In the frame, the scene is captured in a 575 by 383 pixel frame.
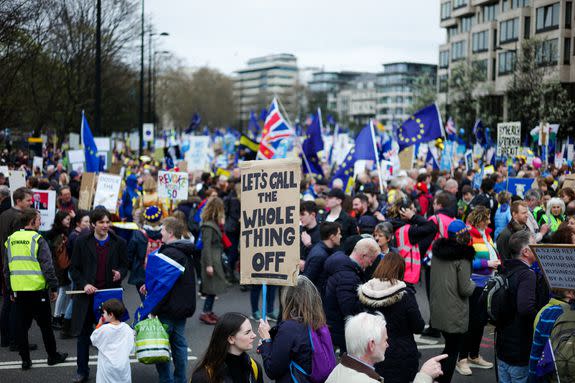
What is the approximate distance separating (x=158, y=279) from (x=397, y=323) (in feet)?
8.06

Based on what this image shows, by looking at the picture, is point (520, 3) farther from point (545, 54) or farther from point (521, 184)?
point (521, 184)

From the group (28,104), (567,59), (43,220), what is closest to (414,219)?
(43,220)

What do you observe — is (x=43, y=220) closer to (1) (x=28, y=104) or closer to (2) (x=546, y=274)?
(2) (x=546, y=274)

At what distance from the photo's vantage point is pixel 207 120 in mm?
139000

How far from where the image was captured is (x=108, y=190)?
1340 cm

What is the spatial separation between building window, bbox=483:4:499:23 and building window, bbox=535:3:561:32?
13603 millimetres

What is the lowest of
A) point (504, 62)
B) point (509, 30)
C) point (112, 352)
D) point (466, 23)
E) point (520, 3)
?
point (112, 352)

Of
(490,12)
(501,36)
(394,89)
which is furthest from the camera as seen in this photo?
(394,89)

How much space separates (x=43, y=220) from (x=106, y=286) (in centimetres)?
360

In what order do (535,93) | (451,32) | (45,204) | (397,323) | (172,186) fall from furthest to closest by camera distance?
(451,32), (535,93), (172,186), (45,204), (397,323)

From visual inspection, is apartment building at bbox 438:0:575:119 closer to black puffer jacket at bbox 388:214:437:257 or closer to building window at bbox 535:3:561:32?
building window at bbox 535:3:561:32

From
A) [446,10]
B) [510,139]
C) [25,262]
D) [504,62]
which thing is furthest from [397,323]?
[446,10]

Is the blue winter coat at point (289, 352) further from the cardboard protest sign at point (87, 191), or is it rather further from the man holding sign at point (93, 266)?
the cardboard protest sign at point (87, 191)

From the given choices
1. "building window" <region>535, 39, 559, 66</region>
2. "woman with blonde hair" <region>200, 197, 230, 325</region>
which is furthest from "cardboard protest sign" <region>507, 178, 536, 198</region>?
"building window" <region>535, 39, 559, 66</region>
